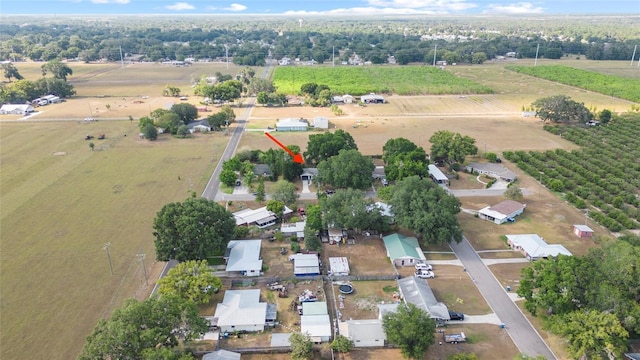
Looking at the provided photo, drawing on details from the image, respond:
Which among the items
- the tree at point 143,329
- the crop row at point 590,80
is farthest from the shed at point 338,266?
the crop row at point 590,80

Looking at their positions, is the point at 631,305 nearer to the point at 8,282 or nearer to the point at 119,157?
the point at 8,282

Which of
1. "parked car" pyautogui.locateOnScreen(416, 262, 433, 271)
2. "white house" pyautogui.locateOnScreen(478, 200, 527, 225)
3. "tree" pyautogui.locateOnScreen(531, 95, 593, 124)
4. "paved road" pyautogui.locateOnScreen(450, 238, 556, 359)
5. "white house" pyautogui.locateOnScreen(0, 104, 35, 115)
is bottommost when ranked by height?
"paved road" pyautogui.locateOnScreen(450, 238, 556, 359)

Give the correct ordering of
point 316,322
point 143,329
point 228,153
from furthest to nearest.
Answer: point 228,153 < point 316,322 < point 143,329

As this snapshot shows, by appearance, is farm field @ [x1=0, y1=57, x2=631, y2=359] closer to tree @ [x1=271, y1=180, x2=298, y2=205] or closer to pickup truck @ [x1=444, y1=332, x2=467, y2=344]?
tree @ [x1=271, y1=180, x2=298, y2=205]

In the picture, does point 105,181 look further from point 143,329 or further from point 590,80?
point 590,80

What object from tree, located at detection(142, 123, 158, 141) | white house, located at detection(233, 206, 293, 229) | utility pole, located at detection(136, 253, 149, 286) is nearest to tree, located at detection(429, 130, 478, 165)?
white house, located at detection(233, 206, 293, 229)

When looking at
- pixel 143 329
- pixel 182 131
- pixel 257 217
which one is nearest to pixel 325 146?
pixel 257 217
